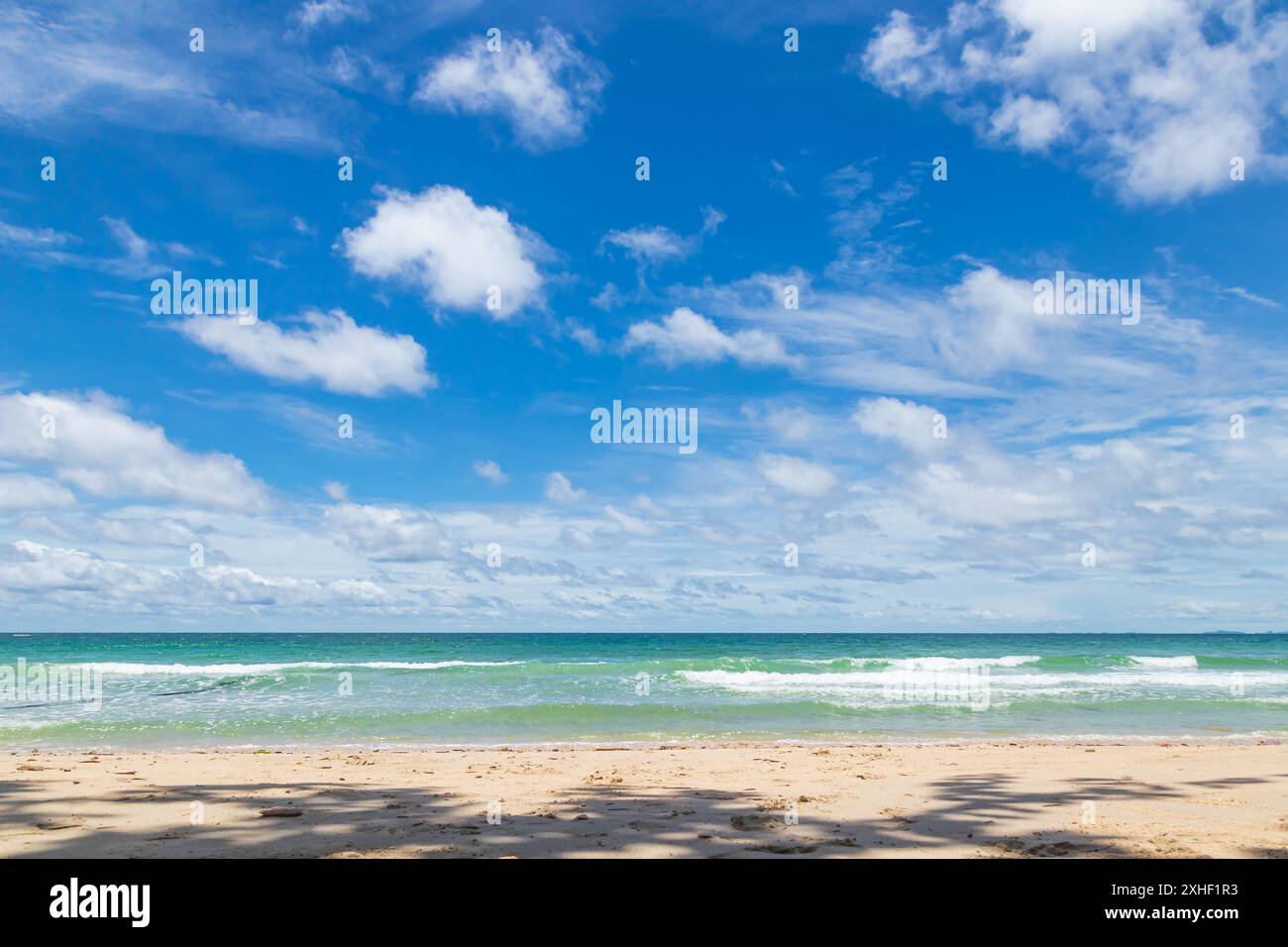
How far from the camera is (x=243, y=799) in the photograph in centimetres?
795

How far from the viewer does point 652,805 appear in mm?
7762

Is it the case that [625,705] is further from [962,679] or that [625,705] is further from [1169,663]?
[1169,663]

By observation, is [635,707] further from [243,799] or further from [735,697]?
[243,799]

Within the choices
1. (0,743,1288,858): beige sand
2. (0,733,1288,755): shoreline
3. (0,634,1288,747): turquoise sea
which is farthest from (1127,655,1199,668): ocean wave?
(0,743,1288,858): beige sand

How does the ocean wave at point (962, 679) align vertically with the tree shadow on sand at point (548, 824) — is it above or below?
below

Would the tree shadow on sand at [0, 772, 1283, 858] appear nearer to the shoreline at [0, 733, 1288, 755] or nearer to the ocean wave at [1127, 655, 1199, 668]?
the shoreline at [0, 733, 1288, 755]

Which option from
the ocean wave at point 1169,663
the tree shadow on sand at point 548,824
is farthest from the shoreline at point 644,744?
the ocean wave at point 1169,663

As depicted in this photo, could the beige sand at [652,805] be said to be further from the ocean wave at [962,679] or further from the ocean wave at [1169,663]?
the ocean wave at [1169,663]

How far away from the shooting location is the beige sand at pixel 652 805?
5.96 meters

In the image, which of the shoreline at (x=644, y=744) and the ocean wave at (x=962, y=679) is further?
the ocean wave at (x=962, y=679)

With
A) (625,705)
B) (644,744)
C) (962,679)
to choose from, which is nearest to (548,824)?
(644,744)
